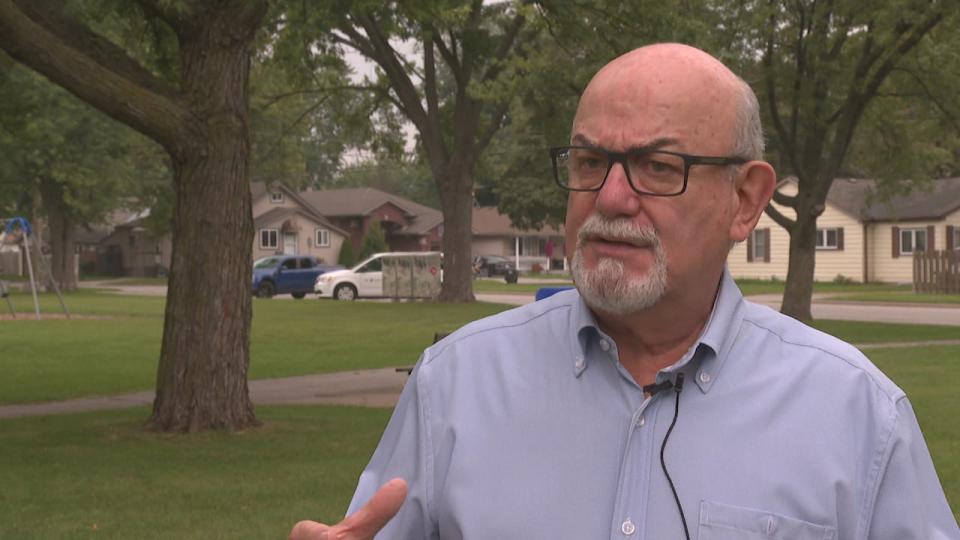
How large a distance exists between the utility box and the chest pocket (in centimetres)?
3770

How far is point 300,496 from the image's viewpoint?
8969 mm

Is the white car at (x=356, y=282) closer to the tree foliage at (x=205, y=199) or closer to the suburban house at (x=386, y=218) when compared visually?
the tree foliage at (x=205, y=199)

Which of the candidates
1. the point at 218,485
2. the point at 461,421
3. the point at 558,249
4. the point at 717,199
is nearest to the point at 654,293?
the point at 717,199

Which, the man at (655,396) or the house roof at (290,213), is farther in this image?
the house roof at (290,213)

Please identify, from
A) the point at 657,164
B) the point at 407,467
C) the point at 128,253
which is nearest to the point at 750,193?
the point at 657,164

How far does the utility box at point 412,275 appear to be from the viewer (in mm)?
40375

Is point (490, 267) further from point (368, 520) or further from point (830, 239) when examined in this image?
point (368, 520)

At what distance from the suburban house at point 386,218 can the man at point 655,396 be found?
268 feet

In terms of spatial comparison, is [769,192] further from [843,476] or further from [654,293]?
[843,476]

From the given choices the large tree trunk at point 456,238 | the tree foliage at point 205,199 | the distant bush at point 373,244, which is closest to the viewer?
the tree foliage at point 205,199

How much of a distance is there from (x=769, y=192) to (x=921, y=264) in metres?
43.0

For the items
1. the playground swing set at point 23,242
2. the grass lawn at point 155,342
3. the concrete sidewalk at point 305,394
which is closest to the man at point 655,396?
the concrete sidewalk at point 305,394

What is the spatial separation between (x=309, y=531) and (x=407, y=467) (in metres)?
0.26

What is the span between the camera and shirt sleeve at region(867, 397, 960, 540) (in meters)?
2.35
